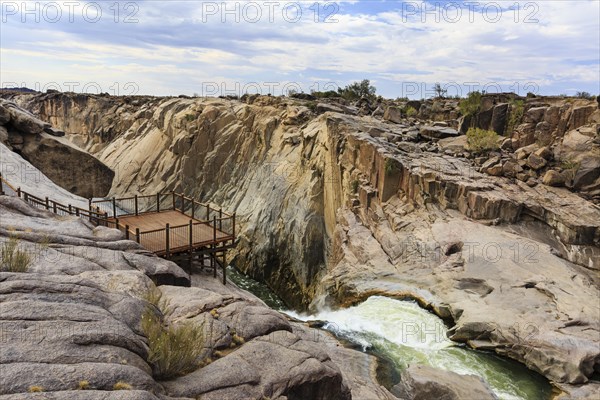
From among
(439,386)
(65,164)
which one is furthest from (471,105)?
(65,164)

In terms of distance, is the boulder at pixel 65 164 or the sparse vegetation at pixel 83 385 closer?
the sparse vegetation at pixel 83 385

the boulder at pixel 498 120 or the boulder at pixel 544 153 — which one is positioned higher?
the boulder at pixel 498 120

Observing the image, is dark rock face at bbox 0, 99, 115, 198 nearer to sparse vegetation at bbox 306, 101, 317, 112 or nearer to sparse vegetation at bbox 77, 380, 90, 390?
sparse vegetation at bbox 306, 101, 317, 112

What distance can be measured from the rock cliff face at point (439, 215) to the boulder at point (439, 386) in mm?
2826

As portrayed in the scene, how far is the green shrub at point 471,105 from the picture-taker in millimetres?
25797

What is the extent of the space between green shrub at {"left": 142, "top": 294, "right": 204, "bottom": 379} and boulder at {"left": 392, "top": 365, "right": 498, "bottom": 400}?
5020 millimetres

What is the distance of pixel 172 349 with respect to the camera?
20.7ft

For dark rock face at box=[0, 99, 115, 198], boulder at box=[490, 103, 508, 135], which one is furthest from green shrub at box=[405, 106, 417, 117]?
dark rock face at box=[0, 99, 115, 198]

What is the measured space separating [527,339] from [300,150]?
67.7ft

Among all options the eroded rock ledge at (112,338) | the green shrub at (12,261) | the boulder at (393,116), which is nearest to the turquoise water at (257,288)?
the boulder at (393,116)

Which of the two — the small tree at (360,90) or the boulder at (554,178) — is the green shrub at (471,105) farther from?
the small tree at (360,90)

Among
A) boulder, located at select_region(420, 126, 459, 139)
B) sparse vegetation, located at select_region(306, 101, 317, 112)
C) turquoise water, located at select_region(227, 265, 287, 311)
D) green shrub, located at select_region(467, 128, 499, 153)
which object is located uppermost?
sparse vegetation, located at select_region(306, 101, 317, 112)

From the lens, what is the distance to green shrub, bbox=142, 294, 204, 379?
20.4ft

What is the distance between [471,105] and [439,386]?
68.3 feet
